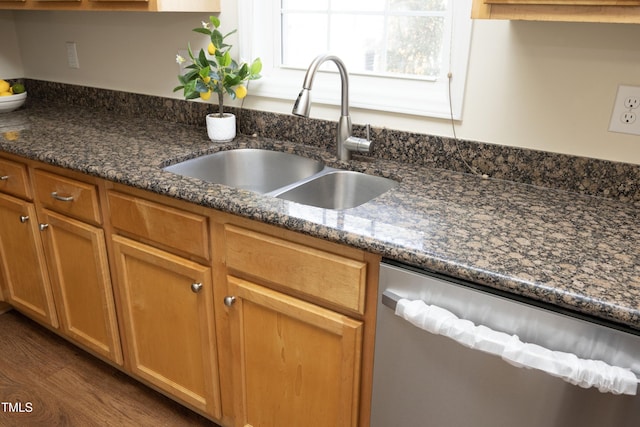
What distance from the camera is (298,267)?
1217mm

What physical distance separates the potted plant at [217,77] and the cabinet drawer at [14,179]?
2.06ft

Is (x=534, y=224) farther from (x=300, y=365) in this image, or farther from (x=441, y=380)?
(x=300, y=365)

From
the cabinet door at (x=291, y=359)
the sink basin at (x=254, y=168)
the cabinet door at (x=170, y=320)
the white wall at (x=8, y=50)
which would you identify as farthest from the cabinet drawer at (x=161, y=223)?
the white wall at (x=8, y=50)

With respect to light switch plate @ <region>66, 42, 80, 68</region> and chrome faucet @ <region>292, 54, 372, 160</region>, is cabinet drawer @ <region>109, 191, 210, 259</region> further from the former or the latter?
light switch plate @ <region>66, 42, 80, 68</region>

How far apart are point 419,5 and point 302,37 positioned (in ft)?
1.49

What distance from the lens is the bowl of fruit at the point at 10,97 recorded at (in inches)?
88.1

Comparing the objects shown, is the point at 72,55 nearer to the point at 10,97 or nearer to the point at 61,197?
the point at 10,97

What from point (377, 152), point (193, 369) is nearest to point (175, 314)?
point (193, 369)

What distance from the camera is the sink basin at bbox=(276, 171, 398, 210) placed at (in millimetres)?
1564

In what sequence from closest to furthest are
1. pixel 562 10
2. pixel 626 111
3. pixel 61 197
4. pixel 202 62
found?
1. pixel 562 10
2. pixel 626 111
3. pixel 61 197
4. pixel 202 62

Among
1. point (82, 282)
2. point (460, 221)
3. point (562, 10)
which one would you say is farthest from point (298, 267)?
point (82, 282)

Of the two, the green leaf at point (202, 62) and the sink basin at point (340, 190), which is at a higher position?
the green leaf at point (202, 62)

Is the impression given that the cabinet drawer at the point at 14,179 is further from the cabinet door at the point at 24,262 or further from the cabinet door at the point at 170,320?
the cabinet door at the point at 170,320

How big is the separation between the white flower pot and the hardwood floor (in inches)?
38.2
